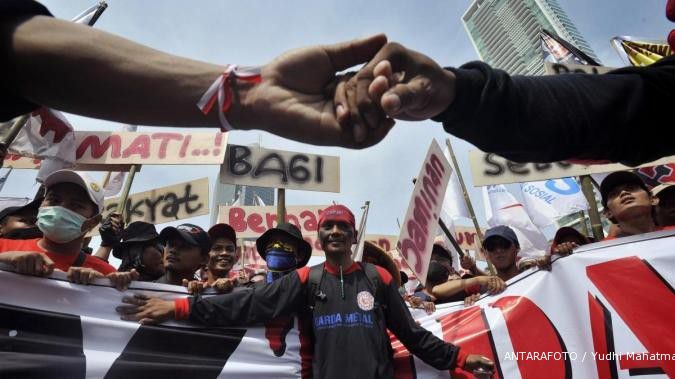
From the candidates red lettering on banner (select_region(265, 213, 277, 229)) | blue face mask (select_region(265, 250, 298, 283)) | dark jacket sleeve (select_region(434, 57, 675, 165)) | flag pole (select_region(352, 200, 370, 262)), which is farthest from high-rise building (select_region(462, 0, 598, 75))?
dark jacket sleeve (select_region(434, 57, 675, 165))

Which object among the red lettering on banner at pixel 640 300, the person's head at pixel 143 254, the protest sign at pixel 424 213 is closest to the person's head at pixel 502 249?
the protest sign at pixel 424 213

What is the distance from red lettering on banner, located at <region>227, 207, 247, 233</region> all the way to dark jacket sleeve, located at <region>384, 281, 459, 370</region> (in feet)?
15.9

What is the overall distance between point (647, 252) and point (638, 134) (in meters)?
1.67

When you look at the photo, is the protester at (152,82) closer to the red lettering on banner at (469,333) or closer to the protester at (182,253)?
the red lettering on banner at (469,333)

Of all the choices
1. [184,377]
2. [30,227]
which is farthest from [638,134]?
[30,227]

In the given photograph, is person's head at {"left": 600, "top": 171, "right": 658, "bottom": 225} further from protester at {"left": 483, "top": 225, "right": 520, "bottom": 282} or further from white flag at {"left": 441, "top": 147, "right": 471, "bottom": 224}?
white flag at {"left": 441, "top": 147, "right": 471, "bottom": 224}

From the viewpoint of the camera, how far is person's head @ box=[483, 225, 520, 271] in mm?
3371

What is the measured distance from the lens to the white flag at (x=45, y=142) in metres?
4.83

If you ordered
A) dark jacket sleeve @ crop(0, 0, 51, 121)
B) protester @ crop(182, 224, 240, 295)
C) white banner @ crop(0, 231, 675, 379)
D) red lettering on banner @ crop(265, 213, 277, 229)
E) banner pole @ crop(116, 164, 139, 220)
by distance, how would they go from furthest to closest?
1. red lettering on banner @ crop(265, 213, 277, 229)
2. banner pole @ crop(116, 164, 139, 220)
3. protester @ crop(182, 224, 240, 295)
4. white banner @ crop(0, 231, 675, 379)
5. dark jacket sleeve @ crop(0, 0, 51, 121)

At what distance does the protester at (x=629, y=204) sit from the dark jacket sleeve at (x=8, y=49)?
319cm

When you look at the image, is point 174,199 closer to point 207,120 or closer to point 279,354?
point 279,354

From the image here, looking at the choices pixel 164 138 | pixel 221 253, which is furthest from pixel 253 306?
pixel 164 138

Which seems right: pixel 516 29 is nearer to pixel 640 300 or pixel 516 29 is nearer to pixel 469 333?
pixel 640 300

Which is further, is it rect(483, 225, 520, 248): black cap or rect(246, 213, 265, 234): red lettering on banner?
rect(246, 213, 265, 234): red lettering on banner
